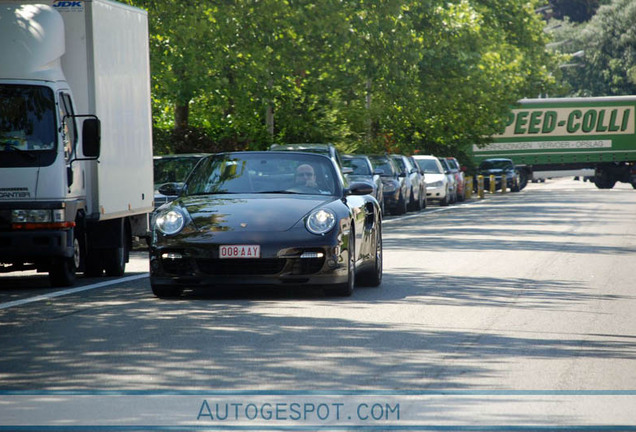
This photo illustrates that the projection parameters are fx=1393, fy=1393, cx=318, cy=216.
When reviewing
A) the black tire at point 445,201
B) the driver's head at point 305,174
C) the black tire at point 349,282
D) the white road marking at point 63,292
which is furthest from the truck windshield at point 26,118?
the black tire at point 445,201

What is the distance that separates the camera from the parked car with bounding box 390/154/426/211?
39219 mm

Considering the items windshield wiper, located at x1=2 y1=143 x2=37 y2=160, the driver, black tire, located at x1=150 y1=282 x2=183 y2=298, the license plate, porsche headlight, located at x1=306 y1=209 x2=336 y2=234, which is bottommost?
black tire, located at x1=150 y1=282 x2=183 y2=298

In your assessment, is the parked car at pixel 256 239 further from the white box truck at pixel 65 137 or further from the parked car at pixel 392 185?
the parked car at pixel 392 185

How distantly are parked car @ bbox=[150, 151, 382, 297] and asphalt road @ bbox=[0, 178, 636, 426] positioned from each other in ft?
0.78

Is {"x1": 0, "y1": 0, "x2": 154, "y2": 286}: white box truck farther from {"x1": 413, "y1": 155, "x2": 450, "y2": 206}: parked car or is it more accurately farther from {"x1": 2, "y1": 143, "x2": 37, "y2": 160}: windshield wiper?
{"x1": 413, "y1": 155, "x2": 450, "y2": 206}: parked car

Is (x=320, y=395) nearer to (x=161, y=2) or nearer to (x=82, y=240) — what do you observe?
(x=82, y=240)

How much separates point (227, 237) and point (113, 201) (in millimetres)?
3496

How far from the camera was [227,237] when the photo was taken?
40.7 feet

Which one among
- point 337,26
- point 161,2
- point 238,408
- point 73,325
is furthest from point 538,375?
point 337,26

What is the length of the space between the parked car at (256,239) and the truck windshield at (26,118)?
5.63 ft

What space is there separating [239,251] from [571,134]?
56150 millimetres

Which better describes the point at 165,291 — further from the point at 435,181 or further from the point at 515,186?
the point at 515,186

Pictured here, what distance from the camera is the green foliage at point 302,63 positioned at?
30422mm

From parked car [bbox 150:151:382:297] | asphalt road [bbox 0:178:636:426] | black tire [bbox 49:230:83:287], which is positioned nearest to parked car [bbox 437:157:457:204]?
asphalt road [bbox 0:178:636:426]
